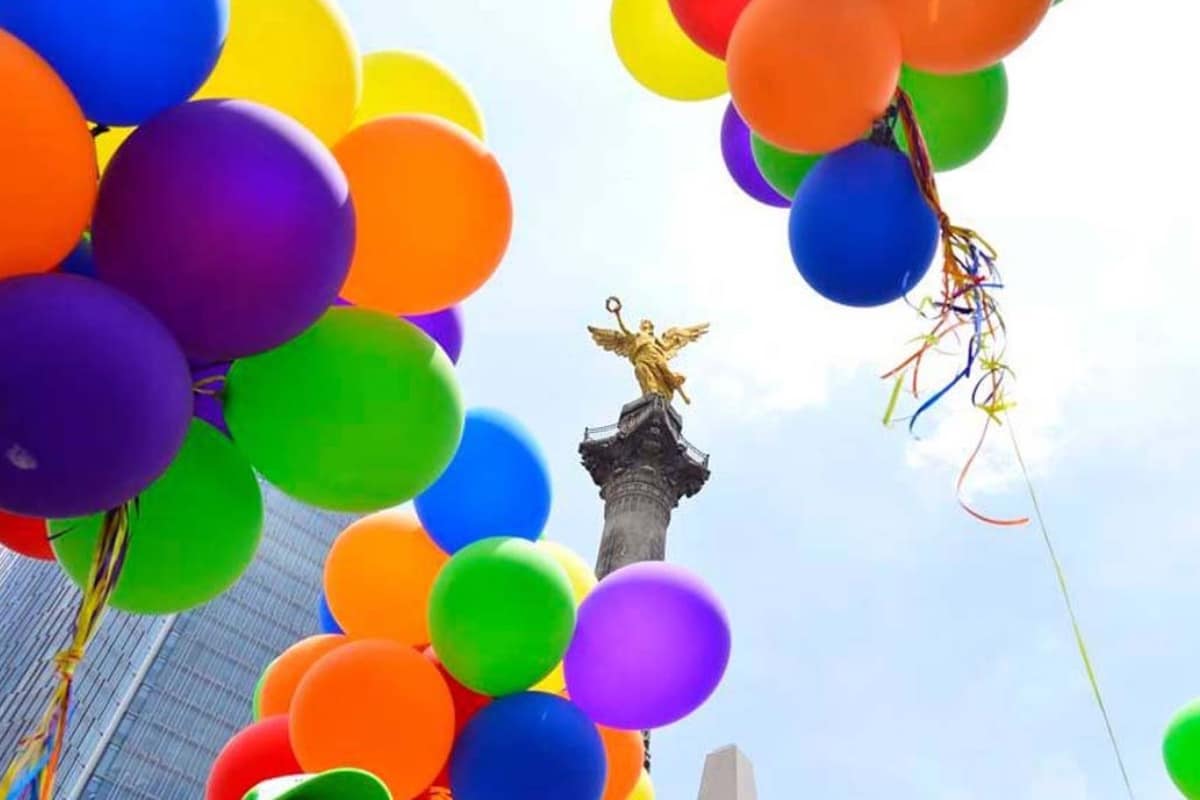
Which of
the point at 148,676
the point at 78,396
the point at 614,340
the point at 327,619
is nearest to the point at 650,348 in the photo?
the point at 614,340

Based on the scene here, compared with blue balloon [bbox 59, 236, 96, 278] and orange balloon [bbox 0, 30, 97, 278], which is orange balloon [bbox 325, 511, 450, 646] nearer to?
blue balloon [bbox 59, 236, 96, 278]

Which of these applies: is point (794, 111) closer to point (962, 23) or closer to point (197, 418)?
point (962, 23)

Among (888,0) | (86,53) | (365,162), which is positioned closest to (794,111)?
(888,0)

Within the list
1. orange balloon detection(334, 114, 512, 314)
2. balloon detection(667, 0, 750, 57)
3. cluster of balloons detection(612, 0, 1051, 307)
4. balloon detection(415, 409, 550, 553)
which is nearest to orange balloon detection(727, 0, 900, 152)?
cluster of balloons detection(612, 0, 1051, 307)

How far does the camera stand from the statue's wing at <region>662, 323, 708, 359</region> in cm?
1666

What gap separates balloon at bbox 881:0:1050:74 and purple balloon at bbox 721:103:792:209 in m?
0.98

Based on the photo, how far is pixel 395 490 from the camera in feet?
10.5

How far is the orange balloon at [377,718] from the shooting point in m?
3.50

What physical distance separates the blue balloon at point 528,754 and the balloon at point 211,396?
1343 mm

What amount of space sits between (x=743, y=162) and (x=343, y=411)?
6.48 ft

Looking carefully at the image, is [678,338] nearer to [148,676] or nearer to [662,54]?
[662,54]

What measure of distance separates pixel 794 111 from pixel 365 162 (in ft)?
4.17

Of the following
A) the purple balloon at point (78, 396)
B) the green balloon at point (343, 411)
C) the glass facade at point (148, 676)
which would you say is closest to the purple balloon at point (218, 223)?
the purple balloon at point (78, 396)

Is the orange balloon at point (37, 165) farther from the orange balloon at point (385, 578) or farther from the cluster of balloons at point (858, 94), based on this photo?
the orange balloon at point (385, 578)
